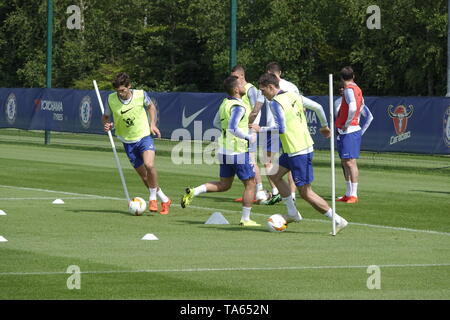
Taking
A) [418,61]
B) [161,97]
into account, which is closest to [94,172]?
[161,97]

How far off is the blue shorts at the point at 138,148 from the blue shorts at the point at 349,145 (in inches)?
150

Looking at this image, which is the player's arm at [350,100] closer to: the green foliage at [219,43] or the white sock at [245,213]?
the white sock at [245,213]

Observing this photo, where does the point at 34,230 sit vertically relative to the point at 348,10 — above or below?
below

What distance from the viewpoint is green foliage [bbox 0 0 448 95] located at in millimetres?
66062

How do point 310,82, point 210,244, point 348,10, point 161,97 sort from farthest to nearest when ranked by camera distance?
point 310,82 < point 348,10 < point 161,97 < point 210,244

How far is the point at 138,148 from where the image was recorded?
18297 millimetres

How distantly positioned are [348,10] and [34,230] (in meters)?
55.6

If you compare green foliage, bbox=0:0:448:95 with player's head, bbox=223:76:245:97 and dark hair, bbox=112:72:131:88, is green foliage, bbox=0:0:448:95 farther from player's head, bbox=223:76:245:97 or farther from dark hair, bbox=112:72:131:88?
player's head, bbox=223:76:245:97

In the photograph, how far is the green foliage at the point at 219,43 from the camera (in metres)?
66.1

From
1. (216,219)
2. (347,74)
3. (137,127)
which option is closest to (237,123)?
(216,219)

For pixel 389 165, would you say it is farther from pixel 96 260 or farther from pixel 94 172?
pixel 96 260

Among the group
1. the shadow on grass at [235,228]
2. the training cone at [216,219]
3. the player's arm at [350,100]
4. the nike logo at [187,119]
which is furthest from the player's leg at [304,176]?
the nike logo at [187,119]

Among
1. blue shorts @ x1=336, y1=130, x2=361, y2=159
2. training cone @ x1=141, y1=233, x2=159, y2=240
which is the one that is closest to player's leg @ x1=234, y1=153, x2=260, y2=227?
training cone @ x1=141, y1=233, x2=159, y2=240

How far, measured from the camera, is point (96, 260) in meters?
13.1
